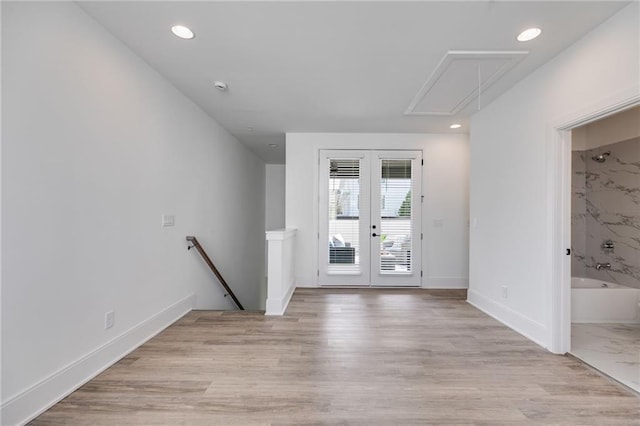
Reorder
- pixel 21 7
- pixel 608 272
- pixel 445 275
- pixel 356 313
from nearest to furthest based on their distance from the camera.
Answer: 1. pixel 21 7
2. pixel 356 313
3. pixel 608 272
4. pixel 445 275

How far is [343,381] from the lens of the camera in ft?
6.83

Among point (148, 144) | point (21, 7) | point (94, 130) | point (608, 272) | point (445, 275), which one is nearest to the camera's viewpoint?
point (21, 7)

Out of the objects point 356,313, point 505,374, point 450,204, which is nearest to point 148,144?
point 356,313

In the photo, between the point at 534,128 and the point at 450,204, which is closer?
the point at 534,128

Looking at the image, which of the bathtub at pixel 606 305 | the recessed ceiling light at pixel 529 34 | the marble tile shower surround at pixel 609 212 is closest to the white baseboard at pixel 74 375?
the recessed ceiling light at pixel 529 34

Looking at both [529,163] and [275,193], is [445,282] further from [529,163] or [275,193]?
[275,193]

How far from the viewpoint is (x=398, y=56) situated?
2498 mm

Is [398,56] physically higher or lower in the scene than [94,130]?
higher

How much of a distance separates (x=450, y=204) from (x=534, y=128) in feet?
7.07

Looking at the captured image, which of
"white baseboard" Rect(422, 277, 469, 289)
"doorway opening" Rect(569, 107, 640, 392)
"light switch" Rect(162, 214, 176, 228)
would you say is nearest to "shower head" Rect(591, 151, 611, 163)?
"doorway opening" Rect(569, 107, 640, 392)

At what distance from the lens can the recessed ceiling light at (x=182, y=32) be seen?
2131 millimetres

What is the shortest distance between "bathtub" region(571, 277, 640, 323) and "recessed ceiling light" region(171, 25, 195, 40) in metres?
4.63

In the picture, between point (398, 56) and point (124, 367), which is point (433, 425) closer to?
point (124, 367)

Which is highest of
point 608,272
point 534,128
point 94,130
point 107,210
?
point 534,128
